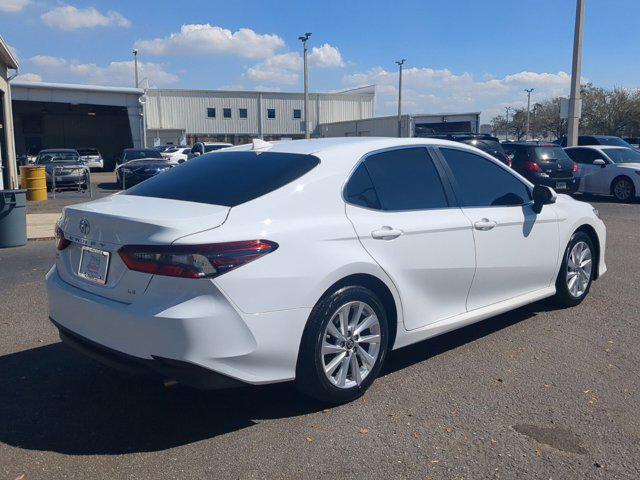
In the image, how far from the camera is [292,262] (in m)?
3.66

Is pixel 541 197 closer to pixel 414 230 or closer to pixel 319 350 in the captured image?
pixel 414 230

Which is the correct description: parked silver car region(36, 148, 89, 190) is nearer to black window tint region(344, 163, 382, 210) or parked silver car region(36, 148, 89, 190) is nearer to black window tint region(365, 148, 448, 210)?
black window tint region(365, 148, 448, 210)

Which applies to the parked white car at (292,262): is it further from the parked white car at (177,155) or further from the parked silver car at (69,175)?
the parked white car at (177,155)

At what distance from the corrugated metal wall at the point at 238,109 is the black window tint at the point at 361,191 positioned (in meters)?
51.3

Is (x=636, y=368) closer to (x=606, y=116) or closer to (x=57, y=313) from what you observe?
(x=57, y=313)

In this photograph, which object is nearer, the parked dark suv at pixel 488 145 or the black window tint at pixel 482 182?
the black window tint at pixel 482 182

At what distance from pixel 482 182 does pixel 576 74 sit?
1822 cm

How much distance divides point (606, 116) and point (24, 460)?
5855 centimetres

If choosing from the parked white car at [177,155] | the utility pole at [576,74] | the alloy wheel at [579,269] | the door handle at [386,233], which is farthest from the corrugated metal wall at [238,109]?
the door handle at [386,233]

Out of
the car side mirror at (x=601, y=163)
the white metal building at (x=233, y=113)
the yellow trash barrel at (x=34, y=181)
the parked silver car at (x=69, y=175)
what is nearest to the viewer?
the car side mirror at (x=601, y=163)

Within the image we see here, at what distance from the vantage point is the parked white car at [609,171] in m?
17.0

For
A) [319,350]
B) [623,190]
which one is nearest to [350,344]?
[319,350]

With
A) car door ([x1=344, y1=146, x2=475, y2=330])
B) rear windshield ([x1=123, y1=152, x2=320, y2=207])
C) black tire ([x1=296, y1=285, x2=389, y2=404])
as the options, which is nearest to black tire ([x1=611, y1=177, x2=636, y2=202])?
car door ([x1=344, y1=146, x2=475, y2=330])

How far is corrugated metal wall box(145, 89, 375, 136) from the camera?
54.2 m
